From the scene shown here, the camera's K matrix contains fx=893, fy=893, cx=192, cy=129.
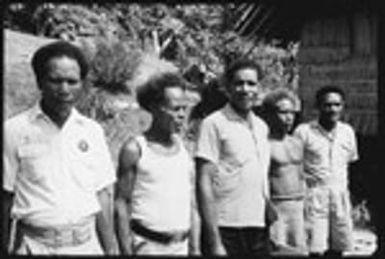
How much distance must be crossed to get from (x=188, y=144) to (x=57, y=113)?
8149mm

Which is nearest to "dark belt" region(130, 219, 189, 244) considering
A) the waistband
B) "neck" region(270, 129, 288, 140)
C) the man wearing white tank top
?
the man wearing white tank top

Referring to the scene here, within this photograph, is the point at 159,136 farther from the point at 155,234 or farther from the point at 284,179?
the point at 284,179

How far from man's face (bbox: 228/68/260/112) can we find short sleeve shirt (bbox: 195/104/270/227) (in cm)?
9

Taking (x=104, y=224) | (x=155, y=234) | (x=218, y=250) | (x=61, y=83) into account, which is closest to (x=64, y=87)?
(x=61, y=83)

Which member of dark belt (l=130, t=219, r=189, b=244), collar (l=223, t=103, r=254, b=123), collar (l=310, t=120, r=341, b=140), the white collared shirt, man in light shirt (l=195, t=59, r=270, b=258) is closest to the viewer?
the white collared shirt

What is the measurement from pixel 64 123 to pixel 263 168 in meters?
1.33

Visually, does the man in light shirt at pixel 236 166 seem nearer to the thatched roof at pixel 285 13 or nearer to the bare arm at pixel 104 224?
the bare arm at pixel 104 224

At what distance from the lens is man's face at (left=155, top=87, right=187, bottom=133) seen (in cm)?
439

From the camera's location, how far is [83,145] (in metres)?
4.04

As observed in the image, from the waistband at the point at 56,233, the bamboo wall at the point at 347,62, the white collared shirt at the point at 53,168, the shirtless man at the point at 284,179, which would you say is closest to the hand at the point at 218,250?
the white collared shirt at the point at 53,168

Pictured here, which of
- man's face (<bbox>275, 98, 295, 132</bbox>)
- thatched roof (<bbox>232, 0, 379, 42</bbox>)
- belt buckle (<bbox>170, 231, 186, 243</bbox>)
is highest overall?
thatched roof (<bbox>232, 0, 379, 42</bbox>)

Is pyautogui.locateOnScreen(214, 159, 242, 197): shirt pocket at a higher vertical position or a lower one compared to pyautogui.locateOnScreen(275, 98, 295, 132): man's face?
lower

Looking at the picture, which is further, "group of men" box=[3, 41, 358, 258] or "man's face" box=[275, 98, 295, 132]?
"man's face" box=[275, 98, 295, 132]

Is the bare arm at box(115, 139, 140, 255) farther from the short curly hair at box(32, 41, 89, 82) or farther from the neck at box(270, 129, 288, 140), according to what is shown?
the neck at box(270, 129, 288, 140)
